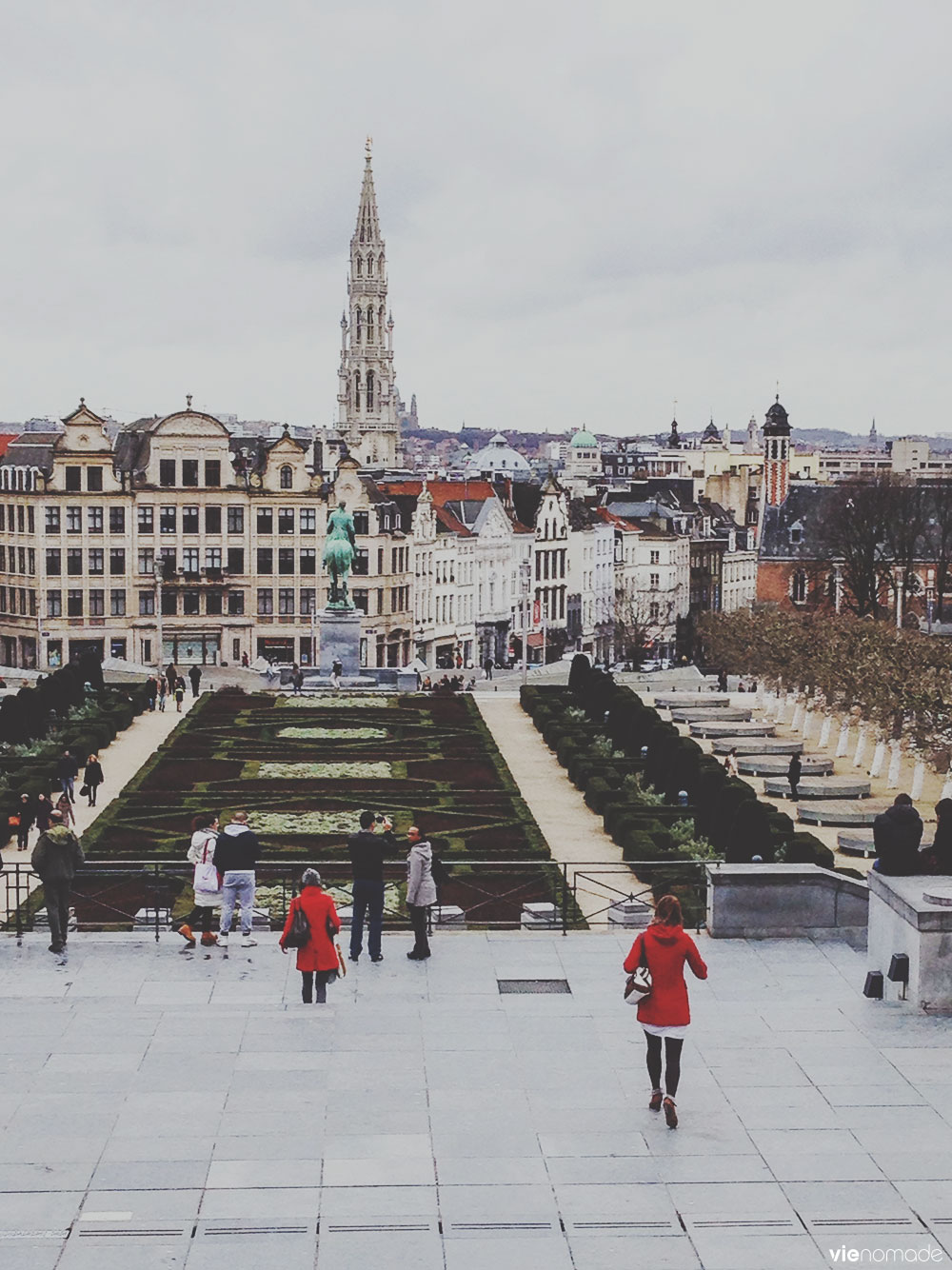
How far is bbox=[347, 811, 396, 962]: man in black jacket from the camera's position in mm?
21156

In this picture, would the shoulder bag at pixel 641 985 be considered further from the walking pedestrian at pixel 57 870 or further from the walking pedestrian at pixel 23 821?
the walking pedestrian at pixel 23 821

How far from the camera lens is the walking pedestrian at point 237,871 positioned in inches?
879

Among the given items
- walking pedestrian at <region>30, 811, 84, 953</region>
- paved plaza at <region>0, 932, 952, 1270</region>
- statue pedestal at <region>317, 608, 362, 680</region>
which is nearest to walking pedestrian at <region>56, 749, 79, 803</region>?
walking pedestrian at <region>30, 811, 84, 953</region>

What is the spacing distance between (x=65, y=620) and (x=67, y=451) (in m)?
8.30

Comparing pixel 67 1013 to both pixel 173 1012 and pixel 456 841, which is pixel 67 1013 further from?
pixel 456 841

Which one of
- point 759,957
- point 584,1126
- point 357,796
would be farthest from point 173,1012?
point 357,796

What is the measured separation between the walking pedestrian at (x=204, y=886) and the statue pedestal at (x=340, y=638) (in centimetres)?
5365

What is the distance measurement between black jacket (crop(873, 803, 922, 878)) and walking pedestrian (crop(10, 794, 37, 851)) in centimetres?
2036

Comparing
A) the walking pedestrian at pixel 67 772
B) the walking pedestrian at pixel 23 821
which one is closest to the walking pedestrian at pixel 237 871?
the walking pedestrian at pixel 23 821

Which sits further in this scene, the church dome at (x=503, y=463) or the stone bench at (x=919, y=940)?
the church dome at (x=503, y=463)

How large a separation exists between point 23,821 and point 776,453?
136111 mm

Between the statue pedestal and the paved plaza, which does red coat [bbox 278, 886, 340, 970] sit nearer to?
the paved plaza

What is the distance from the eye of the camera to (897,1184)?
1427cm

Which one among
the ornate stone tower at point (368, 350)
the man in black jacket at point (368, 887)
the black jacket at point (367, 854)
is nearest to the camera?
the man in black jacket at point (368, 887)
